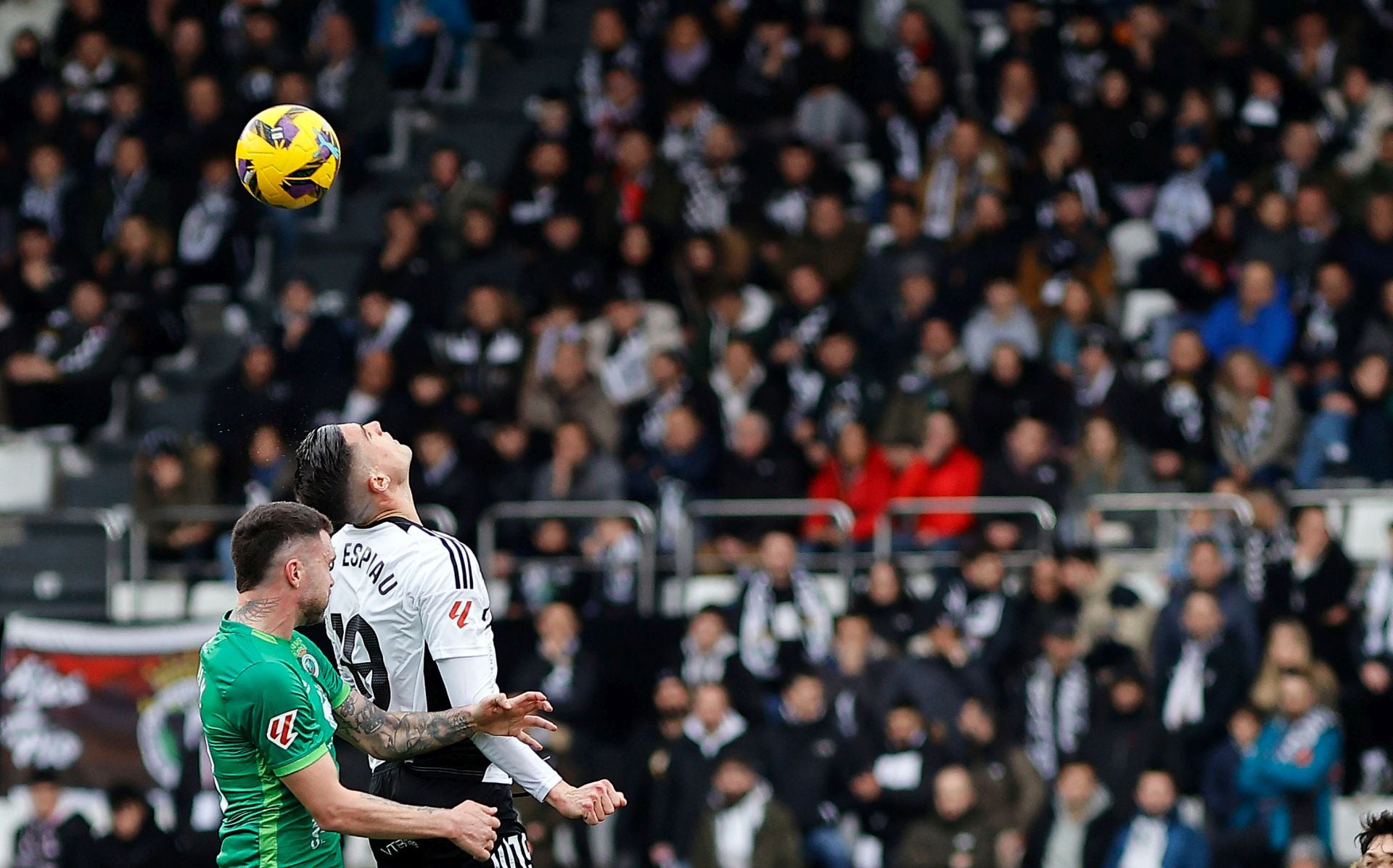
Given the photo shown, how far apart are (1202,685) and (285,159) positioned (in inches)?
296

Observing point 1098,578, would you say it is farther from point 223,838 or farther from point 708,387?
point 223,838

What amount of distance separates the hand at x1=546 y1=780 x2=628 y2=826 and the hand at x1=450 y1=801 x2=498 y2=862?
9.3 inches

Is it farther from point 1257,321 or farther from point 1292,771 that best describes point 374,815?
point 1257,321

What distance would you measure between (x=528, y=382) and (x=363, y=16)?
5.61 metres

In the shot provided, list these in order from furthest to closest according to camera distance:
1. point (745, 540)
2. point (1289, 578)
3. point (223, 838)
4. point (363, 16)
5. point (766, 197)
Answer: point (363, 16) < point (766, 197) < point (745, 540) < point (1289, 578) < point (223, 838)

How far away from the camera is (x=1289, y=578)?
13.6 metres

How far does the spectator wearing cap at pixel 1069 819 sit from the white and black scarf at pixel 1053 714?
24 centimetres

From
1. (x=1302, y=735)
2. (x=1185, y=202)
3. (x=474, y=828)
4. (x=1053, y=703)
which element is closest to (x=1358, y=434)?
(x=1302, y=735)

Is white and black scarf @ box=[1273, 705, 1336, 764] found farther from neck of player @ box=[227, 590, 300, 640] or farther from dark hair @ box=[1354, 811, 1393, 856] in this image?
neck of player @ box=[227, 590, 300, 640]

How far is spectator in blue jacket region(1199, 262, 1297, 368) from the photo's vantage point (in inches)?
600

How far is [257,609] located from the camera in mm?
5984

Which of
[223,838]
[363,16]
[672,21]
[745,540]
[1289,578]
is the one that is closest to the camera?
[223,838]

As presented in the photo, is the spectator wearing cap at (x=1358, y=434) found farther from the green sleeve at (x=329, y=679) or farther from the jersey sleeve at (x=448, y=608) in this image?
the green sleeve at (x=329, y=679)

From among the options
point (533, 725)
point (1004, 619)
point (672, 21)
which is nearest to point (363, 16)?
point (672, 21)
